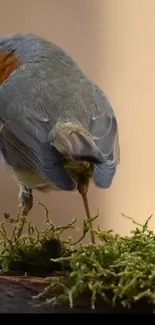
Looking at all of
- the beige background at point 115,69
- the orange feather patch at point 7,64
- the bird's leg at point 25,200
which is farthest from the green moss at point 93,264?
the beige background at point 115,69

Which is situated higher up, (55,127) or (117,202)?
(55,127)

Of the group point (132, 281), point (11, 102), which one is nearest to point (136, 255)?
point (132, 281)

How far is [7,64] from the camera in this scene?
5.82 feet

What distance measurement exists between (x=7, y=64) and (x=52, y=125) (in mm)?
443

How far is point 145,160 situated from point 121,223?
0.24 m

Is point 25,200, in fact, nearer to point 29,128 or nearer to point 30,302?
point 29,128

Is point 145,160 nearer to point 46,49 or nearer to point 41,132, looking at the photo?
point 46,49

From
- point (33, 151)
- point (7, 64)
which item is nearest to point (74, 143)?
point (33, 151)

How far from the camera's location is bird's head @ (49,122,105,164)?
1188 millimetres

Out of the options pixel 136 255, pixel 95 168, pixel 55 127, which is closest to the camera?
pixel 136 255

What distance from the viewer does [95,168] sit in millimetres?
1240

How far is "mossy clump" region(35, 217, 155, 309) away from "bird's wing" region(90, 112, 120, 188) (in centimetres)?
17

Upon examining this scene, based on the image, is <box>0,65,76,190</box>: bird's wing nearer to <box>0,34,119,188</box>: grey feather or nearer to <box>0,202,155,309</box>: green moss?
<box>0,34,119,188</box>: grey feather

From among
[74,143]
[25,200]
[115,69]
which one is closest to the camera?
[74,143]
